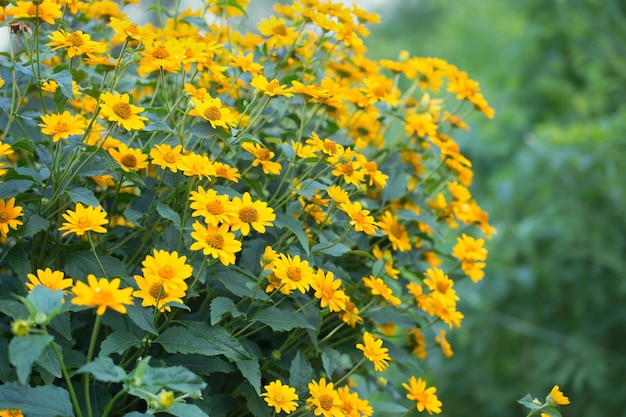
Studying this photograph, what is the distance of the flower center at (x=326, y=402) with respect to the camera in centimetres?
81

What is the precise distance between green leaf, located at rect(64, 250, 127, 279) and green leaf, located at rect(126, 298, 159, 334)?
65 mm

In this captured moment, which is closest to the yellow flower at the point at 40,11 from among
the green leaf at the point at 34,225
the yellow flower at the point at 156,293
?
the green leaf at the point at 34,225

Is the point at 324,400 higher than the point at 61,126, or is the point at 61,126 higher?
the point at 61,126

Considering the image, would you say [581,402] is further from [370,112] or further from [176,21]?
[176,21]

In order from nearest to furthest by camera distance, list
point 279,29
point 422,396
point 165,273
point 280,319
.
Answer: point 165,273 → point 280,319 → point 422,396 → point 279,29

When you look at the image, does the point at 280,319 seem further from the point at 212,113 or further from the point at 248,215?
the point at 212,113

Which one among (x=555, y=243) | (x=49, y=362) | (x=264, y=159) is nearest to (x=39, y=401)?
(x=49, y=362)

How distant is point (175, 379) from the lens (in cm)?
65

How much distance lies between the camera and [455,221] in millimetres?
1180

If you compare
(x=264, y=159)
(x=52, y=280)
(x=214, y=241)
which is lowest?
(x=52, y=280)

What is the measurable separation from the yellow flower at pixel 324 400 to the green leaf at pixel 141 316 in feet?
0.62

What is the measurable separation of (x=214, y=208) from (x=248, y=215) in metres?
0.04

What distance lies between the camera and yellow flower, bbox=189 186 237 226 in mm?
771

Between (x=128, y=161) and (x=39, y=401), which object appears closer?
(x=39, y=401)
